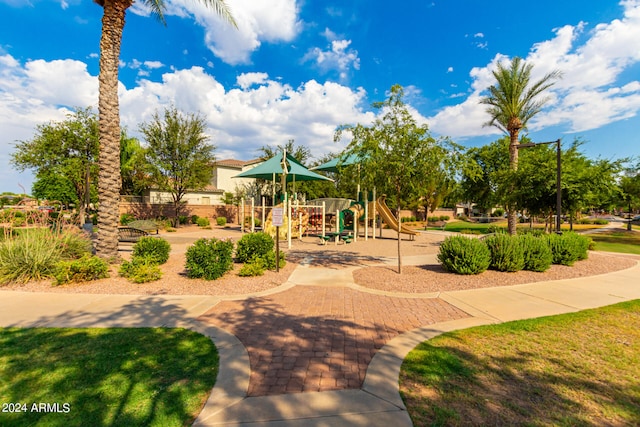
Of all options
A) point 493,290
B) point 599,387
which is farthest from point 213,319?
point 493,290

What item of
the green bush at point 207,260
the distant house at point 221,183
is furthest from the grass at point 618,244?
the distant house at point 221,183

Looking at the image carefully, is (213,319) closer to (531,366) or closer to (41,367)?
(41,367)

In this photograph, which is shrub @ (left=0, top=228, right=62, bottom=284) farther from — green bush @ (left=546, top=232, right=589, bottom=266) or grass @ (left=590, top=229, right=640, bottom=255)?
grass @ (left=590, top=229, right=640, bottom=255)

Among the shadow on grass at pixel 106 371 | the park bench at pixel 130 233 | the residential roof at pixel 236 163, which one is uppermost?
Result: the residential roof at pixel 236 163

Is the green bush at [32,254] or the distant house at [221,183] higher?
the distant house at [221,183]

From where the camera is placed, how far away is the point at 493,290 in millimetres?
6676

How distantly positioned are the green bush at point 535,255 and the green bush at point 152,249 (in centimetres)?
1082

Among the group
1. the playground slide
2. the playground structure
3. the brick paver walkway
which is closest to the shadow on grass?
the brick paver walkway

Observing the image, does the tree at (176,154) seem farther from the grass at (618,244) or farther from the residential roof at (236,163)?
the grass at (618,244)

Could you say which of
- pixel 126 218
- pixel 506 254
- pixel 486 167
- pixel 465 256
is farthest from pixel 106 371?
pixel 486 167

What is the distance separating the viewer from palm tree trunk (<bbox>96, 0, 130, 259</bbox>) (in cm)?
836

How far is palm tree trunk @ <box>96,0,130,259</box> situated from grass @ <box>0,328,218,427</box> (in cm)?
460

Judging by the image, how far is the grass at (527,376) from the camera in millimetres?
2531

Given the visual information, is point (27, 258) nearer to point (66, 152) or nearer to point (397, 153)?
point (397, 153)
